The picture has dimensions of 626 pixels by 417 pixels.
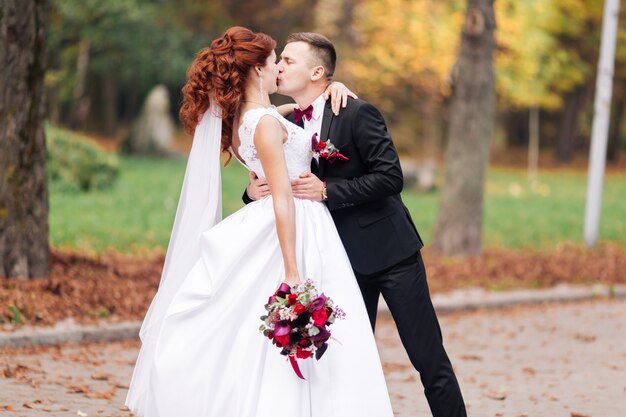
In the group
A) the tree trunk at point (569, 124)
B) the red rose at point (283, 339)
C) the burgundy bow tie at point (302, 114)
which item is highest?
the tree trunk at point (569, 124)

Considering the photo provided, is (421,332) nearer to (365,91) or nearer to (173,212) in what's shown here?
(173,212)

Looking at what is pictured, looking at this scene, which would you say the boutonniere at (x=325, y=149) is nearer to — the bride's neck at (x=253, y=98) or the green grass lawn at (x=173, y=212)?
the bride's neck at (x=253, y=98)

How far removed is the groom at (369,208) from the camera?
16.2 feet

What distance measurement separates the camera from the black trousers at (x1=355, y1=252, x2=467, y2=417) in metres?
5.00

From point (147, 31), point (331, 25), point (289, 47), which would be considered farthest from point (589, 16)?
point (289, 47)

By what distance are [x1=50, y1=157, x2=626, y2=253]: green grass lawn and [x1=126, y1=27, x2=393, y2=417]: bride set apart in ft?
26.6

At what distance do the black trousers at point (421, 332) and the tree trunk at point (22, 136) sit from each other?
465 cm

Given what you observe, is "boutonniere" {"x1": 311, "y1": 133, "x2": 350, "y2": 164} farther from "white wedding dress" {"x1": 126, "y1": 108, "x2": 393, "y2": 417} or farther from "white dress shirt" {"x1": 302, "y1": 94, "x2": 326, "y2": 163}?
"white dress shirt" {"x1": 302, "y1": 94, "x2": 326, "y2": 163}

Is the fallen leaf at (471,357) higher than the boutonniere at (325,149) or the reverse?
the reverse

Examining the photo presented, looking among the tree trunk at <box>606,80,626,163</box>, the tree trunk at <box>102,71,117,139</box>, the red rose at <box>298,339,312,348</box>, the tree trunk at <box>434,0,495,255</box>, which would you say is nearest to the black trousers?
the red rose at <box>298,339,312,348</box>

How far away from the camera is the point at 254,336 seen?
472cm

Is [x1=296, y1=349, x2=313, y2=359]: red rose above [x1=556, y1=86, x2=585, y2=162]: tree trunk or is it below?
below

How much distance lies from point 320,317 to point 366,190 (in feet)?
2.33

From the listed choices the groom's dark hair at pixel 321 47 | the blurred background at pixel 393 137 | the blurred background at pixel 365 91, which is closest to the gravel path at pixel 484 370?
the blurred background at pixel 393 137
